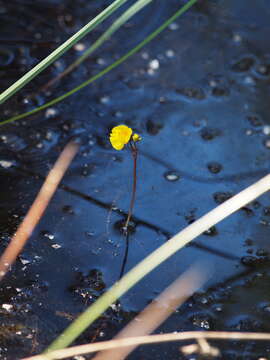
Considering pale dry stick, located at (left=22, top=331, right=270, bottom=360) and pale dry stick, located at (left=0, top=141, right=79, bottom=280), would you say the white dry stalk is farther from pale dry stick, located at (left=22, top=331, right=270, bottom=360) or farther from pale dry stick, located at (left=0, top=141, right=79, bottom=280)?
pale dry stick, located at (left=0, top=141, right=79, bottom=280)

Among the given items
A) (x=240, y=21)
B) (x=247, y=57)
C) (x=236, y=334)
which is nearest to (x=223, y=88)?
(x=247, y=57)

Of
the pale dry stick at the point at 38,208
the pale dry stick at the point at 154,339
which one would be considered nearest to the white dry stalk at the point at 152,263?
the pale dry stick at the point at 154,339

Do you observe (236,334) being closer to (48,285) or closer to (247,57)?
(48,285)

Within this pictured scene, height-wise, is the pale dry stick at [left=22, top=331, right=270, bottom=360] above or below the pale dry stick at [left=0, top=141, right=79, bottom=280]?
below

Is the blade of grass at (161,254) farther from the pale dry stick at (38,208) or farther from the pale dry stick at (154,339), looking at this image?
the pale dry stick at (38,208)

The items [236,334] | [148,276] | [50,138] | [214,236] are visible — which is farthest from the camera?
[50,138]

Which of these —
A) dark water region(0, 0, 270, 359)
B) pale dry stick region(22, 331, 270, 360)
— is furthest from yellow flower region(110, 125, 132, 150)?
pale dry stick region(22, 331, 270, 360)
